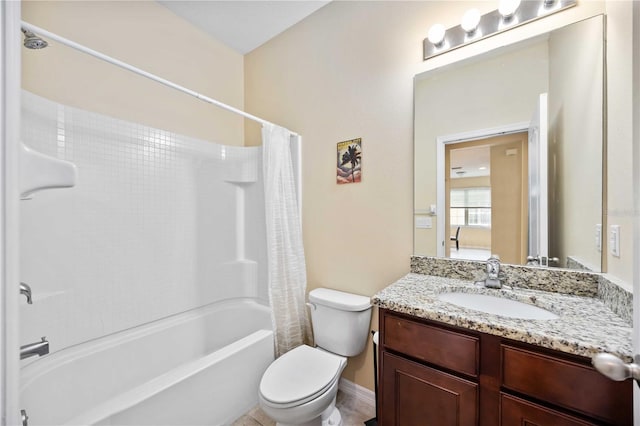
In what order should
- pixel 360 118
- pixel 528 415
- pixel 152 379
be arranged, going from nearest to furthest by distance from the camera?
pixel 528 415 < pixel 152 379 < pixel 360 118

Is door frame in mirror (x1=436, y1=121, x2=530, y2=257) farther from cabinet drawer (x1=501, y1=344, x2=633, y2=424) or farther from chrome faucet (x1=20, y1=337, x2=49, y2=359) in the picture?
chrome faucet (x1=20, y1=337, x2=49, y2=359)

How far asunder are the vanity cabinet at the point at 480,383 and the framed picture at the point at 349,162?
97 centimetres

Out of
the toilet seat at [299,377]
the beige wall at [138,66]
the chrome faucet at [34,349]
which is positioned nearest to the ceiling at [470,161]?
the toilet seat at [299,377]

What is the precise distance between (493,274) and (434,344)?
543 millimetres

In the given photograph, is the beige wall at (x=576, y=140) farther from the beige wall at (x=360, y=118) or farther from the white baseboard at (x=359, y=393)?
the white baseboard at (x=359, y=393)

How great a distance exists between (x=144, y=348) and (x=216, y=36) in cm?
251

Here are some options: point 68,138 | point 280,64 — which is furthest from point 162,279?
point 280,64

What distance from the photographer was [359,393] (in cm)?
181

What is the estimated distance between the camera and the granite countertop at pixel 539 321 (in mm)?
763

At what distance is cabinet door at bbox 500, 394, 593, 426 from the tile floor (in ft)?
3.32

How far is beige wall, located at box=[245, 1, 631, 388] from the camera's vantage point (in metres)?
1.61

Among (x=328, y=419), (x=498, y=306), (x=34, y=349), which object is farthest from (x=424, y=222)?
(x=34, y=349)

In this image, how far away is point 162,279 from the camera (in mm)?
1881

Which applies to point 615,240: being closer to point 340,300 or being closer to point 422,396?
point 422,396
